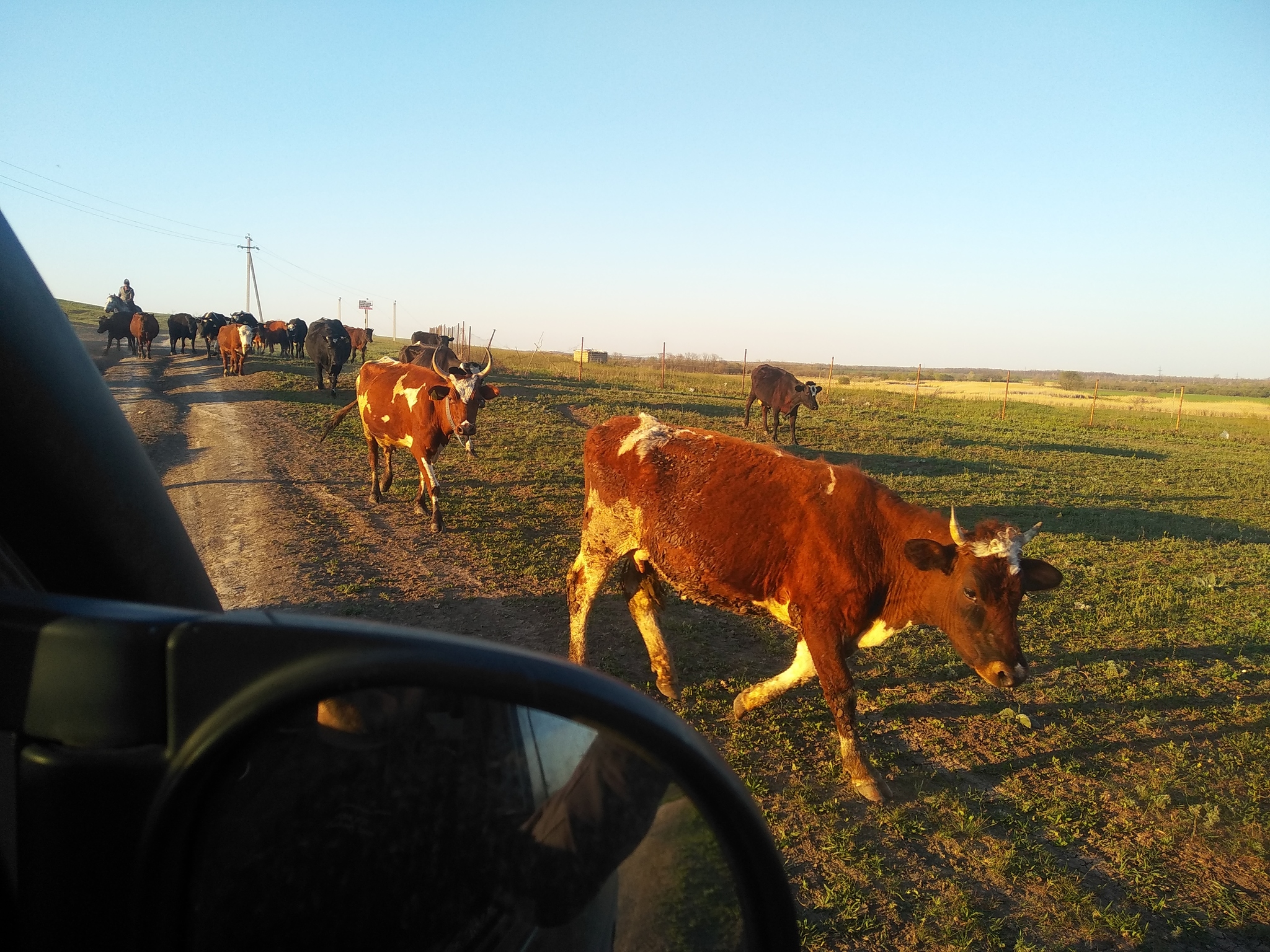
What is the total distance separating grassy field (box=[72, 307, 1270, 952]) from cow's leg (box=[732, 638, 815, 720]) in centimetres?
16

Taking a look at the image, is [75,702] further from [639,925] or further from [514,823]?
[639,925]

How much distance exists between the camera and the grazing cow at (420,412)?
1038 cm

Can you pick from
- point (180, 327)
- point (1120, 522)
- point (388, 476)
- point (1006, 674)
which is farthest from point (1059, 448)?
point (180, 327)

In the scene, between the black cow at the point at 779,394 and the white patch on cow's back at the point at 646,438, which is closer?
the white patch on cow's back at the point at 646,438

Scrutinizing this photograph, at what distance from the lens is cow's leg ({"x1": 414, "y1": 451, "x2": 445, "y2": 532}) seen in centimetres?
962

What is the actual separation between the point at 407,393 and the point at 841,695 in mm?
7997

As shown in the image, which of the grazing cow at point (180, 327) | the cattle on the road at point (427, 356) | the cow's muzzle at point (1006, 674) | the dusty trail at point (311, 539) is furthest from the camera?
the grazing cow at point (180, 327)

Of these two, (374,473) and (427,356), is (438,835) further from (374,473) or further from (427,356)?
(427,356)

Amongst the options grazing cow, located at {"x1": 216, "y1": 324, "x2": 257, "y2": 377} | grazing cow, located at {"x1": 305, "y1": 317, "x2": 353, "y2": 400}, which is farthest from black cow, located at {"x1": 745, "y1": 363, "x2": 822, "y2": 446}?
grazing cow, located at {"x1": 216, "y1": 324, "x2": 257, "y2": 377}

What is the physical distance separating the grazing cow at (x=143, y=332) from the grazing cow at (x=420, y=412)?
26077 mm

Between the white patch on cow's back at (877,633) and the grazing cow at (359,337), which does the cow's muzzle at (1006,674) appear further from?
the grazing cow at (359,337)

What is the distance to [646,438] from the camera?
19.0 ft

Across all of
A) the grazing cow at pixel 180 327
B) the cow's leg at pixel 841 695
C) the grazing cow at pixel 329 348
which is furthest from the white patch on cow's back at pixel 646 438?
the grazing cow at pixel 180 327

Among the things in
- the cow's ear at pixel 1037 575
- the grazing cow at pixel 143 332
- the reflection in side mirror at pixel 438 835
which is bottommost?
the cow's ear at pixel 1037 575
